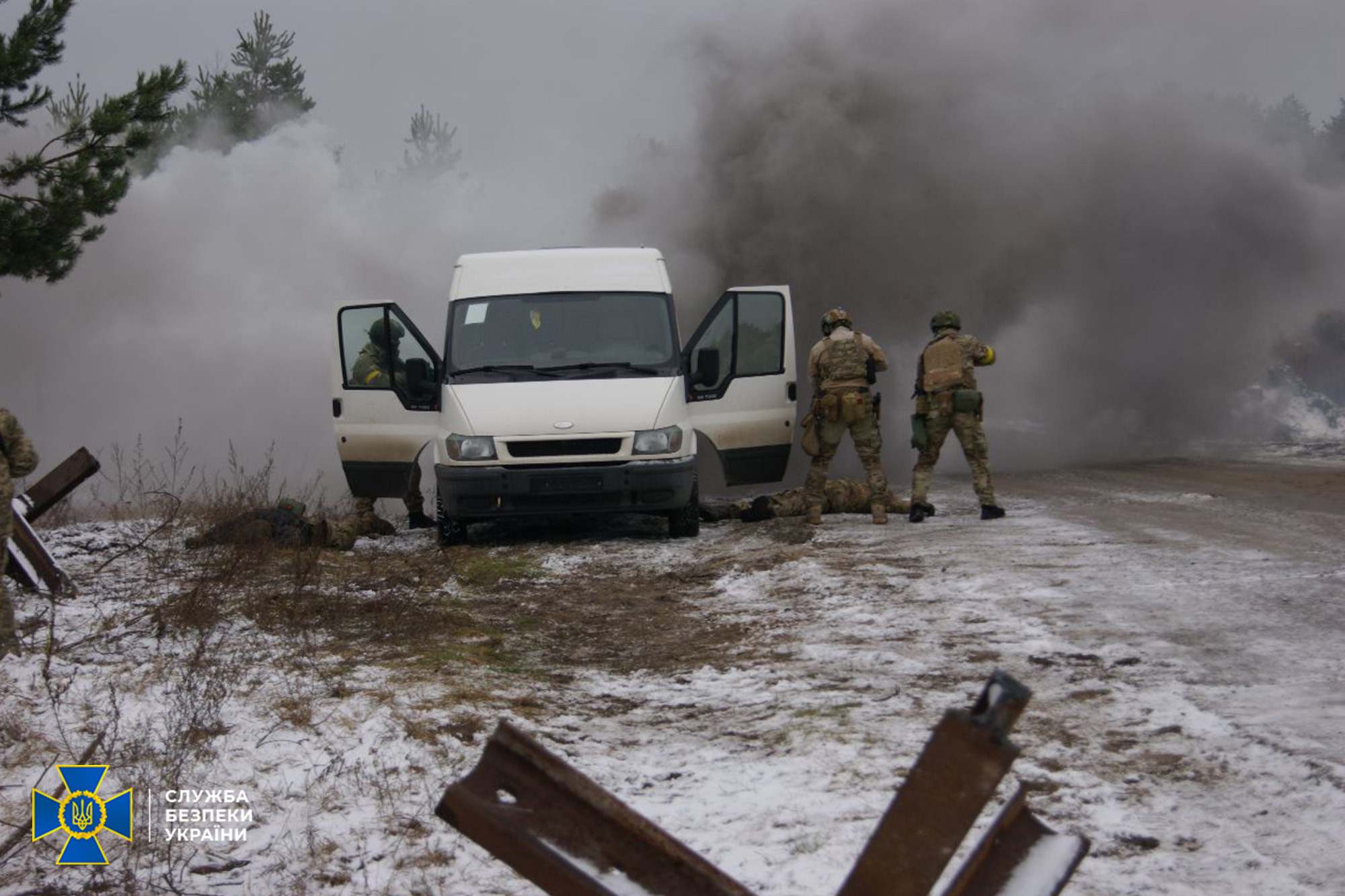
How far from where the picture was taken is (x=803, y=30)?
18.0 meters

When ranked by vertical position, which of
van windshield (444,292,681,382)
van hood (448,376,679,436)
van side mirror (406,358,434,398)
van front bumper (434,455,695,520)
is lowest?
van front bumper (434,455,695,520)

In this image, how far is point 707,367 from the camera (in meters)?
9.91

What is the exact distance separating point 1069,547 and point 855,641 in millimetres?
2789

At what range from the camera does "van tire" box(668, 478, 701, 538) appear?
394 inches

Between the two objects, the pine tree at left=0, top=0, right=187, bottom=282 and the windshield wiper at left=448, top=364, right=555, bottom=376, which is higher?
the pine tree at left=0, top=0, right=187, bottom=282

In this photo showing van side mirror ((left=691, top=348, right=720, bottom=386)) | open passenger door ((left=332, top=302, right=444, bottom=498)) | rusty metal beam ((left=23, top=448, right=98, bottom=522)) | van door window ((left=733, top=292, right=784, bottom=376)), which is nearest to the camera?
rusty metal beam ((left=23, top=448, right=98, bottom=522))

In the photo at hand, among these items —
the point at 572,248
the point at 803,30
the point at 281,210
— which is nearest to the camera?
the point at 572,248

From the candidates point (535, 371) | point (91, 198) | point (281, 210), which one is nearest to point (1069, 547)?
point (535, 371)

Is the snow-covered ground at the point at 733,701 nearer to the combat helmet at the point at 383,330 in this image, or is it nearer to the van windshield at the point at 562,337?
the van windshield at the point at 562,337

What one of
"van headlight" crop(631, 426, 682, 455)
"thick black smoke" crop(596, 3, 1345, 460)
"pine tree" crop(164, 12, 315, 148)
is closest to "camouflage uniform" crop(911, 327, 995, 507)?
"van headlight" crop(631, 426, 682, 455)

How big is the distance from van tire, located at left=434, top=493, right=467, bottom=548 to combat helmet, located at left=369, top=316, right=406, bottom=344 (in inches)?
53.0

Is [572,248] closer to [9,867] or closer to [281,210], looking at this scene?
[9,867]

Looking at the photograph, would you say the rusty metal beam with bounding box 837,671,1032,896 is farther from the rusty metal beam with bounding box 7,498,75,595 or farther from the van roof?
the van roof

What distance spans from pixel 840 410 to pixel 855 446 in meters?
0.37
